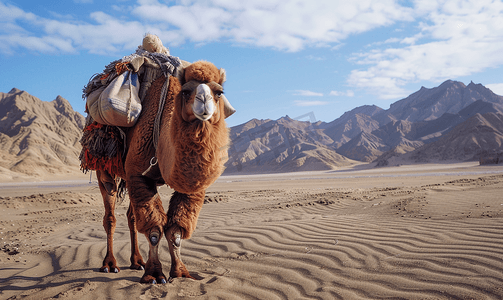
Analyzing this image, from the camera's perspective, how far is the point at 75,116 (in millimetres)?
89688

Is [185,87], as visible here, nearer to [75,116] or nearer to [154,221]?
[154,221]

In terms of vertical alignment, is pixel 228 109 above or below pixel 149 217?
above

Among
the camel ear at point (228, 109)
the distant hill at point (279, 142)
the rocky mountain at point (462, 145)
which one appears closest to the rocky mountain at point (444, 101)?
the distant hill at point (279, 142)

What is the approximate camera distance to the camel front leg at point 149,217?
156 inches

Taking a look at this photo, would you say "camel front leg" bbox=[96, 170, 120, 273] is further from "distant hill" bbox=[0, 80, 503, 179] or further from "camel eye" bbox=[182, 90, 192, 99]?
"distant hill" bbox=[0, 80, 503, 179]

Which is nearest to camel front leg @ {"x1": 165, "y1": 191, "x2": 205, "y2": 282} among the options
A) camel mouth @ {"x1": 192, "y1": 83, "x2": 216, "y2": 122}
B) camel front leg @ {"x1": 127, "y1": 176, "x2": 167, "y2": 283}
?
camel front leg @ {"x1": 127, "y1": 176, "x2": 167, "y2": 283}

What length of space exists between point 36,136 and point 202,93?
255 ft

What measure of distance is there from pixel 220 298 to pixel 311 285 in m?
1.03

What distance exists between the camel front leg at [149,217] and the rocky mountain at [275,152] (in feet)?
212

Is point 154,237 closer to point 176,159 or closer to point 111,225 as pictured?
point 176,159

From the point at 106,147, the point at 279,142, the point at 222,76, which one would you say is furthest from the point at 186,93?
the point at 279,142

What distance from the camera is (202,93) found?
3.19 metres

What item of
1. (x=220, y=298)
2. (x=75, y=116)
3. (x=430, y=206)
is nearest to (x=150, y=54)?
(x=220, y=298)

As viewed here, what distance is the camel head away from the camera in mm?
3195
